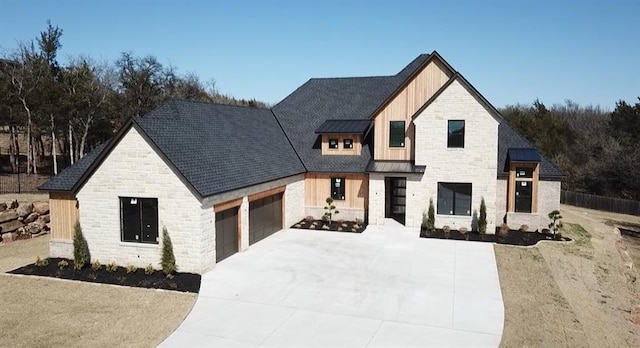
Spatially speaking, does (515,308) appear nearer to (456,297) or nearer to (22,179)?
(456,297)

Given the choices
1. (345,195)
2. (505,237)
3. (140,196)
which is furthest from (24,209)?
(505,237)

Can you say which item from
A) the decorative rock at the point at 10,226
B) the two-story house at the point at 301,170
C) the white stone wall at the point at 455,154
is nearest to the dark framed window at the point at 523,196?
the two-story house at the point at 301,170

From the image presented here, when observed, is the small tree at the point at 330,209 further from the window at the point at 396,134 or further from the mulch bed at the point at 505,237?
the mulch bed at the point at 505,237

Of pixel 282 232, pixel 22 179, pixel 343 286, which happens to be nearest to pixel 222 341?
pixel 343 286

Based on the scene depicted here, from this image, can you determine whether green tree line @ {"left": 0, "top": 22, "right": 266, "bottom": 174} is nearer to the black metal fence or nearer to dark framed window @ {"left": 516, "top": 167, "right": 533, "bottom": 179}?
the black metal fence

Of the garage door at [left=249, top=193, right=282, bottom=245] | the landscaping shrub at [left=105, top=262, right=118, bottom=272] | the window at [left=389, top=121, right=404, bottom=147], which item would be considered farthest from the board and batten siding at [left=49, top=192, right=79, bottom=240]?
the window at [left=389, top=121, right=404, bottom=147]
